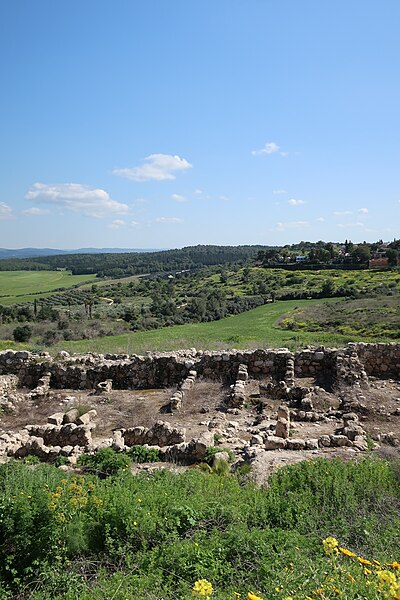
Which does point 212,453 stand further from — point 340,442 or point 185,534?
point 185,534

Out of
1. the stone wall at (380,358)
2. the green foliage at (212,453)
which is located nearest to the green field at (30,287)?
the stone wall at (380,358)

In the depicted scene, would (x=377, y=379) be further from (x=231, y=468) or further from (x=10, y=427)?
(x=10, y=427)

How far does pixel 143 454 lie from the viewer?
9.42 metres

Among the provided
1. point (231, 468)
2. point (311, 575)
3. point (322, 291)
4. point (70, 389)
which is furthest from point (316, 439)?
point (322, 291)

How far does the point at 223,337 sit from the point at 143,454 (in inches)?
766

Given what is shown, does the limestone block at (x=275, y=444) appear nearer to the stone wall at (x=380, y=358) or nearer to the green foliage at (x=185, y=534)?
the green foliage at (x=185, y=534)

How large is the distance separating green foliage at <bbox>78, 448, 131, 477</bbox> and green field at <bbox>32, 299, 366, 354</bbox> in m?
10.8

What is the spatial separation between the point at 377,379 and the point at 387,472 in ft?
27.9

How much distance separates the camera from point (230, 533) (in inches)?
203

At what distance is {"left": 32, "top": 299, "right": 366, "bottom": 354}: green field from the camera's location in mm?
21172

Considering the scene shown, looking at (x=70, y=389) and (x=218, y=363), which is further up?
(x=218, y=363)

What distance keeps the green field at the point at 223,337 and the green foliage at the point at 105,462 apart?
10.8 metres

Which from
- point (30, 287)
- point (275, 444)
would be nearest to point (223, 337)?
point (275, 444)

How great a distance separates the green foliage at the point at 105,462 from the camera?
844cm
